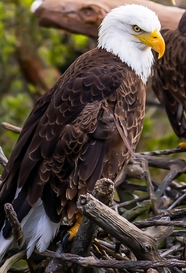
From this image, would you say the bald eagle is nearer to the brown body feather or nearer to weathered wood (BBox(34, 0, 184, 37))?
the brown body feather

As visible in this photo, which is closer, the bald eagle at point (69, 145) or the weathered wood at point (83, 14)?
the bald eagle at point (69, 145)

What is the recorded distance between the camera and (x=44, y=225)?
350 cm

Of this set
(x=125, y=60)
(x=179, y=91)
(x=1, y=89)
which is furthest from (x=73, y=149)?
(x=1, y=89)

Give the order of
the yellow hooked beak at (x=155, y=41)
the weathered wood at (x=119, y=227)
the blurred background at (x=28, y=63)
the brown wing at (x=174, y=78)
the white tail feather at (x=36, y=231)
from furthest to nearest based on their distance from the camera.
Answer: the blurred background at (x=28, y=63), the brown wing at (x=174, y=78), the yellow hooked beak at (x=155, y=41), the white tail feather at (x=36, y=231), the weathered wood at (x=119, y=227)

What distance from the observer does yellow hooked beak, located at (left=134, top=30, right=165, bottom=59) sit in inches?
154

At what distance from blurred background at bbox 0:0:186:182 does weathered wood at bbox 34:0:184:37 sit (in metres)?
0.40

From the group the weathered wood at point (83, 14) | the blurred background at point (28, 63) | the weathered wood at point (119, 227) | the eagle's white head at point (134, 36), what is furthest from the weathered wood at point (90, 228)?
the weathered wood at point (83, 14)

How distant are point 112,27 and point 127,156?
83 centimetres

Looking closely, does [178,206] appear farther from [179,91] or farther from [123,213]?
[179,91]

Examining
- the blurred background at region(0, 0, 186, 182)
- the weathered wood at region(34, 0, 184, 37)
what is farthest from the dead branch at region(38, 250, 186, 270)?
the weathered wood at region(34, 0, 184, 37)

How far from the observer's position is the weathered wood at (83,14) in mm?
6055

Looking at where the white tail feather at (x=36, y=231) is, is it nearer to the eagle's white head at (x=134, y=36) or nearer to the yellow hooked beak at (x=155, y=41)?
the eagle's white head at (x=134, y=36)

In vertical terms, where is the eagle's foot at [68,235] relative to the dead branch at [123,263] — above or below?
below

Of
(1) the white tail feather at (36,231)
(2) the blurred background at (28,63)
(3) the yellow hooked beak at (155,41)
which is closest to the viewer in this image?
(1) the white tail feather at (36,231)
